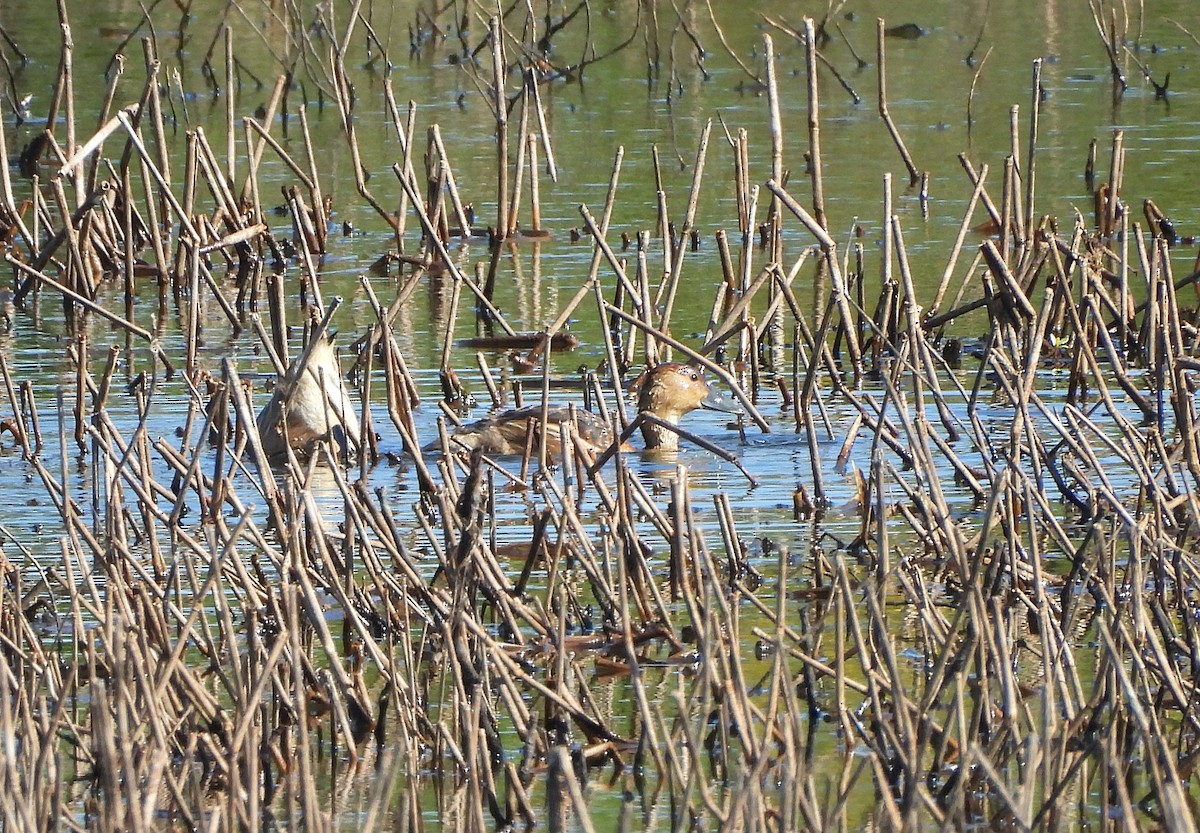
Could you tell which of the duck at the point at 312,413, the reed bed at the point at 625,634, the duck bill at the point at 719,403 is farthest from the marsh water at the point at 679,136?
the reed bed at the point at 625,634

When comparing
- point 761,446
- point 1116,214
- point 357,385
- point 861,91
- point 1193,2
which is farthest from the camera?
point 1193,2

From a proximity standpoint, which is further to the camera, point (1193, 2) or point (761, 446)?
point (1193, 2)

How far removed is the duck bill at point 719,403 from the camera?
841 cm

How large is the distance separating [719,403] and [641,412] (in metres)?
1.00

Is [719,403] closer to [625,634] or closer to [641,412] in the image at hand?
[641,412]

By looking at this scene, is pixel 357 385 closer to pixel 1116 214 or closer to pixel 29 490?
pixel 29 490

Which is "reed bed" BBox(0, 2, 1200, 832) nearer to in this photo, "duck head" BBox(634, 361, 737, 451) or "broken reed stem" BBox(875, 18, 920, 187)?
"duck head" BBox(634, 361, 737, 451)

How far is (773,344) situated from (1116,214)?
2.43 metres

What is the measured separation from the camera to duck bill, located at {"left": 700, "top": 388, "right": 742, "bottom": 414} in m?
8.41

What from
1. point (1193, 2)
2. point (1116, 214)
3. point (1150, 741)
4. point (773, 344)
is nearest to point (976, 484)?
point (1150, 741)

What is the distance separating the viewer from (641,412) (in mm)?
7578

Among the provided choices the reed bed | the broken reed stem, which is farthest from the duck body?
the broken reed stem

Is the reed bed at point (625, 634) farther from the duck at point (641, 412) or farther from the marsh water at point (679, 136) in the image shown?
the marsh water at point (679, 136)

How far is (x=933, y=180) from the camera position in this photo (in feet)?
46.9
